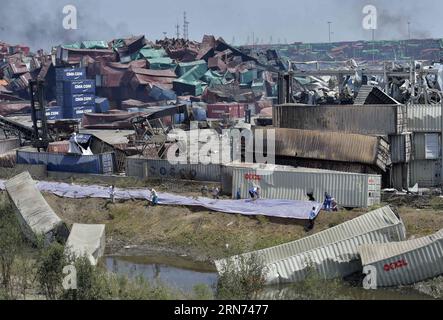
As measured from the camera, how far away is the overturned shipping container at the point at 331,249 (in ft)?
57.9

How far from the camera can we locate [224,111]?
54656 millimetres

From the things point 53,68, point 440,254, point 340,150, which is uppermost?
point 53,68

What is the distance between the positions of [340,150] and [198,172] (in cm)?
578

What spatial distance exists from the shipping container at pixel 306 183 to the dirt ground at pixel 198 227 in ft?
2.26

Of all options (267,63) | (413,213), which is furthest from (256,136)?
(267,63)

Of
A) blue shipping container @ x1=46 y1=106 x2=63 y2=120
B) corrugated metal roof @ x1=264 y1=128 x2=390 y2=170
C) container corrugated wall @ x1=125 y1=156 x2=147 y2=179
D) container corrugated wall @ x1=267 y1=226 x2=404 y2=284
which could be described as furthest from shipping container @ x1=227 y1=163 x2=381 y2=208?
blue shipping container @ x1=46 y1=106 x2=63 y2=120

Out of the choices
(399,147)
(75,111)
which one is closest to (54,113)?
(75,111)

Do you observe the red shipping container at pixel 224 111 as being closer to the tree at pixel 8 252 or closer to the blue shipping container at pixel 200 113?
the blue shipping container at pixel 200 113

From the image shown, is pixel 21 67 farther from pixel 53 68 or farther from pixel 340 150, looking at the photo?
pixel 340 150

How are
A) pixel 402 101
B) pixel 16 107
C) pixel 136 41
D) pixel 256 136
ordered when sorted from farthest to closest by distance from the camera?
pixel 136 41 < pixel 16 107 < pixel 402 101 < pixel 256 136

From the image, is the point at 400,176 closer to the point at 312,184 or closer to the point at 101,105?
the point at 312,184

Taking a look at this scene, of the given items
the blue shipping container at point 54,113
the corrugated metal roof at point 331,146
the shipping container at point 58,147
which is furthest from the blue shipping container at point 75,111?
the corrugated metal roof at point 331,146

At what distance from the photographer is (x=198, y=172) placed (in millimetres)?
26500

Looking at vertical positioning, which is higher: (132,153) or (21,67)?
(21,67)
